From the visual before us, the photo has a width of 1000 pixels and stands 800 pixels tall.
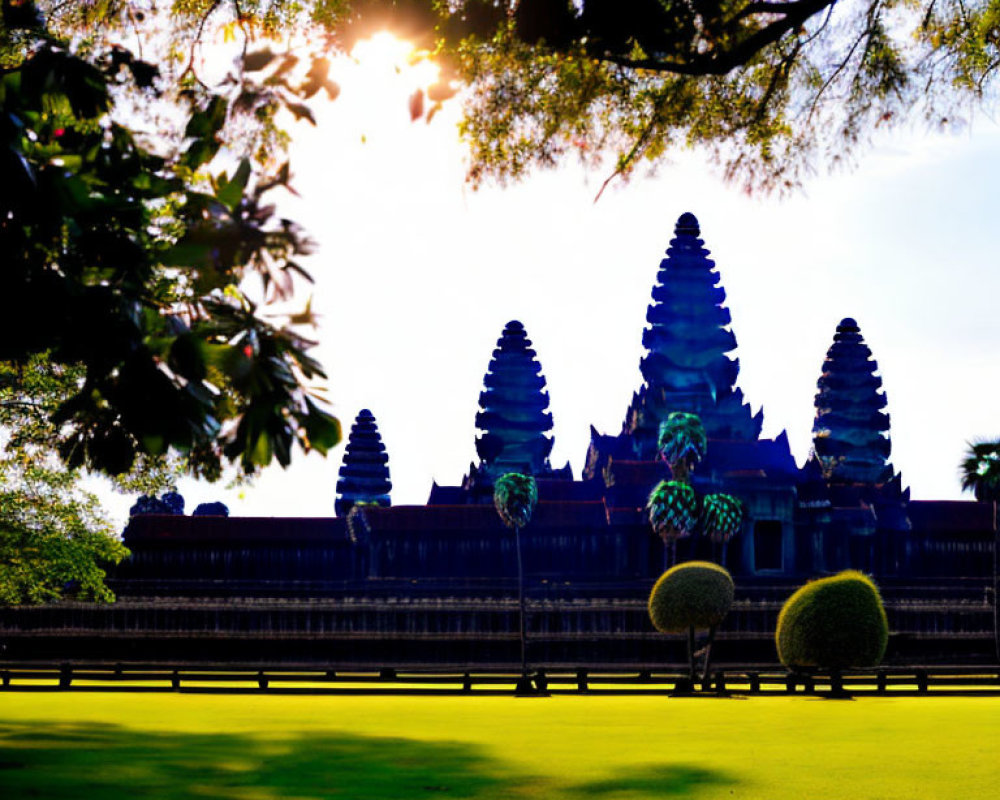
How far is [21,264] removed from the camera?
700cm

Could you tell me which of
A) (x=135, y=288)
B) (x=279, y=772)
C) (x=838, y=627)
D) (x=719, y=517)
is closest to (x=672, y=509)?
(x=719, y=517)

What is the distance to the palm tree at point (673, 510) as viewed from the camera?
167 feet

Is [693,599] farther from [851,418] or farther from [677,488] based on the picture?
[851,418]

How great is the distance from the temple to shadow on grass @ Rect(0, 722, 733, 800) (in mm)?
33162

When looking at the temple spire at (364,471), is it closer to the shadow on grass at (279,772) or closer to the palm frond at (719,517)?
the palm frond at (719,517)

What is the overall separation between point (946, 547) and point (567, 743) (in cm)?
4441

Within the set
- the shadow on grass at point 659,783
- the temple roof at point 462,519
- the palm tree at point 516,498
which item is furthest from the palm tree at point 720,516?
the shadow on grass at point 659,783

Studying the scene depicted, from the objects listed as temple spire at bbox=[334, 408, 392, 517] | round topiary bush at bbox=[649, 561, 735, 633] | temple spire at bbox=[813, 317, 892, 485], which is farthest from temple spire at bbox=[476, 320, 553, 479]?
round topiary bush at bbox=[649, 561, 735, 633]

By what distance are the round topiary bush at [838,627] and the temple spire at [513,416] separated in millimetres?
36838

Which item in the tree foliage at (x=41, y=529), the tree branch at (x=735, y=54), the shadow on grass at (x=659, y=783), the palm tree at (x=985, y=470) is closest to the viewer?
the tree branch at (x=735, y=54)

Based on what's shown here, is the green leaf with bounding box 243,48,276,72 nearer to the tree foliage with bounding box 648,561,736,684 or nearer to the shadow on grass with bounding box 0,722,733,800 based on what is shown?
the shadow on grass with bounding box 0,722,733,800

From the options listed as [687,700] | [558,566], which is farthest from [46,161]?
[558,566]

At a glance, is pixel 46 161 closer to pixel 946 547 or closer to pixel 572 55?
pixel 572 55

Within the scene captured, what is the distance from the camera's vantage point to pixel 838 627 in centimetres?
3422
